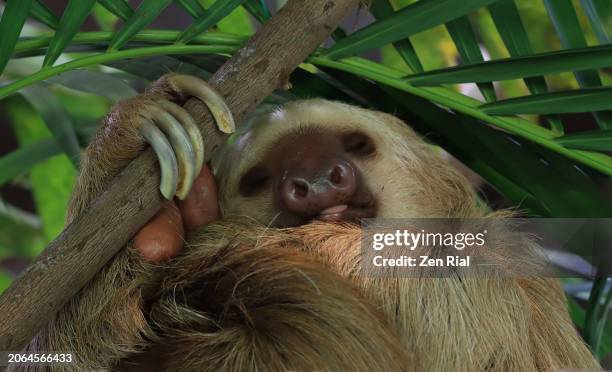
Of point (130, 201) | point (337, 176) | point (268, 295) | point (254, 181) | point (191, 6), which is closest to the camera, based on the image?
point (130, 201)

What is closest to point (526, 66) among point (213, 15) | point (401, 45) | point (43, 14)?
point (401, 45)

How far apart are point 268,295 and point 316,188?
13.1 inches

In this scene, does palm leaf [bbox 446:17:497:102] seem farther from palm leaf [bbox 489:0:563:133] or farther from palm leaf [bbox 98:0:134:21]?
palm leaf [bbox 98:0:134:21]

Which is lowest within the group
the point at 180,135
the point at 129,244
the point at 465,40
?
the point at 129,244

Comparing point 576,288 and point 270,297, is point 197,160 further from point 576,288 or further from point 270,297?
point 576,288

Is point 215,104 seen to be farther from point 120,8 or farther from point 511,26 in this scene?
point 511,26

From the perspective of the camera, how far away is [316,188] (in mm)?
1953

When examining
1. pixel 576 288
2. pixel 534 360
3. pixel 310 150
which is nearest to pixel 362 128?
pixel 310 150

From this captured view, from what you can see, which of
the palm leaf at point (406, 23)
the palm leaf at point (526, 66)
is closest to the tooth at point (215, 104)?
the palm leaf at point (406, 23)

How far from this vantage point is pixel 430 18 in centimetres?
193

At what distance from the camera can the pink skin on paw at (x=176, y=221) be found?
6.00 feet

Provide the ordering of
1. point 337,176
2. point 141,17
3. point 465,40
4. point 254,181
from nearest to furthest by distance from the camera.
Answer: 1. point 141,17
2. point 337,176
3. point 465,40
4. point 254,181

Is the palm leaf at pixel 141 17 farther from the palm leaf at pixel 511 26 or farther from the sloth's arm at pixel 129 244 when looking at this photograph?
the palm leaf at pixel 511 26

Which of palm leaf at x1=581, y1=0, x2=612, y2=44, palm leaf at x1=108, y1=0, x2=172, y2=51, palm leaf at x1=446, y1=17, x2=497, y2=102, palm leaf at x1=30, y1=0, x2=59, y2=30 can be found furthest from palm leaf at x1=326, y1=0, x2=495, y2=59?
palm leaf at x1=30, y1=0, x2=59, y2=30
